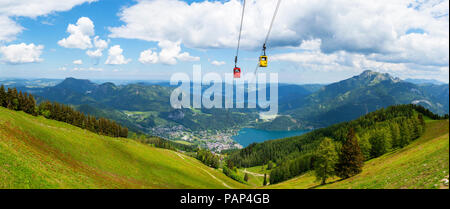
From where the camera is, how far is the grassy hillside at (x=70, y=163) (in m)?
22.6

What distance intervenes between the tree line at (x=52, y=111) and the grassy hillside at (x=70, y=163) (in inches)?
1872

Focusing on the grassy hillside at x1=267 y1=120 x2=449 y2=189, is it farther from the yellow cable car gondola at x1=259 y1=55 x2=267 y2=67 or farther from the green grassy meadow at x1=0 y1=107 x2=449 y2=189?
the yellow cable car gondola at x1=259 y1=55 x2=267 y2=67

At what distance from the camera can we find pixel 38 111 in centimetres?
9194

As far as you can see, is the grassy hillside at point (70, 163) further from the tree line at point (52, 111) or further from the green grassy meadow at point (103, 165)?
the tree line at point (52, 111)

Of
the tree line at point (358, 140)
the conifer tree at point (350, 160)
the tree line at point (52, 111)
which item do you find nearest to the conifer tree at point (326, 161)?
the tree line at point (358, 140)

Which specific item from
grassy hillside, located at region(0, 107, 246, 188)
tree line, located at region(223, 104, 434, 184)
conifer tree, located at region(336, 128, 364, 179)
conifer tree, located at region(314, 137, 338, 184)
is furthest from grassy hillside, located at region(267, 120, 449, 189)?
grassy hillside, located at region(0, 107, 246, 188)

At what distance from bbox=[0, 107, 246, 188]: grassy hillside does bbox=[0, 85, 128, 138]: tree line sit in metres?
47.6

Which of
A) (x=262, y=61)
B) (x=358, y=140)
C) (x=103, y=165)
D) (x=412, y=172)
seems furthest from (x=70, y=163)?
(x=358, y=140)

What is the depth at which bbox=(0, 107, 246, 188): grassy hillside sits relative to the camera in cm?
2264

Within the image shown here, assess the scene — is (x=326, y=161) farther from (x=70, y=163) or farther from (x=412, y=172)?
(x=70, y=163)

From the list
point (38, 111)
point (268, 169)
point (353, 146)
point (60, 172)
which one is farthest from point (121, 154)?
point (268, 169)
